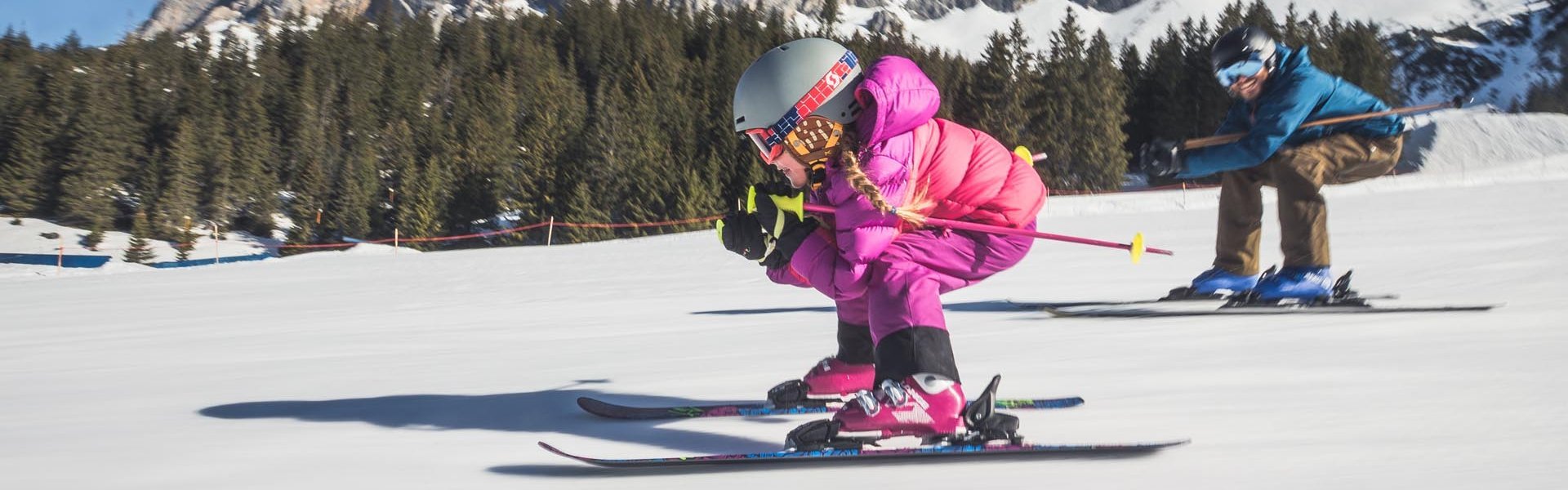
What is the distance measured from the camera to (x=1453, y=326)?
16.1ft

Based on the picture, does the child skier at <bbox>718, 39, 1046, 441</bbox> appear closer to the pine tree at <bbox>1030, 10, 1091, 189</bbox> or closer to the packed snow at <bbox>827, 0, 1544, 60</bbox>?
the pine tree at <bbox>1030, 10, 1091, 189</bbox>

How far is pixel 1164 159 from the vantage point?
19.1 feet

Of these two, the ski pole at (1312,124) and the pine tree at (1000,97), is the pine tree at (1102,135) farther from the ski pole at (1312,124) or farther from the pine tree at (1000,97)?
the ski pole at (1312,124)

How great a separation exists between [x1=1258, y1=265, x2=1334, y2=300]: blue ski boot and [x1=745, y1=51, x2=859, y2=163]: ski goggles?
3.35m

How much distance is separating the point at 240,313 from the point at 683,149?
153 ft

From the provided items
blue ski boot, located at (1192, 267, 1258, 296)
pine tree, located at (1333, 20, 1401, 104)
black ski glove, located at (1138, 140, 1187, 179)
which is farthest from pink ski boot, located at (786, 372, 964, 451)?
pine tree, located at (1333, 20, 1401, 104)

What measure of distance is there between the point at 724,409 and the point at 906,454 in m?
0.90

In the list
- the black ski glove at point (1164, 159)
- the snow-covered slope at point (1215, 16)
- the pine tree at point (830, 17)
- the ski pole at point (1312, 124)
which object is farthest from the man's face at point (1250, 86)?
the snow-covered slope at point (1215, 16)

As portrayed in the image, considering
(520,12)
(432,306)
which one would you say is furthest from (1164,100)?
(432,306)

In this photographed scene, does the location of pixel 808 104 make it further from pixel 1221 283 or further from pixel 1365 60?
pixel 1365 60

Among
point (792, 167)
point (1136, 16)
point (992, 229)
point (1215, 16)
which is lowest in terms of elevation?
point (992, 229)

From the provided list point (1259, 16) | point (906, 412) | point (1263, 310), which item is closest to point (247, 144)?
point (1259, 16)

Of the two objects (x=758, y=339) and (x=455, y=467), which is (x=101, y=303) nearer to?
(x=758, y=339)

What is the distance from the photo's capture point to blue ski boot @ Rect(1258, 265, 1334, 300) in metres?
6.13
